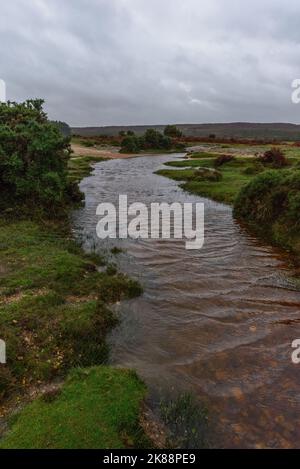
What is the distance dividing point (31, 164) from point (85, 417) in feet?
60.7

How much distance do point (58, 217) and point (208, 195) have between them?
1584cm

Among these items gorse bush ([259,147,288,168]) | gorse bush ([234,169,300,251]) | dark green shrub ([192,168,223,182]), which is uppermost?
gorse bush ([259,147,288,168])

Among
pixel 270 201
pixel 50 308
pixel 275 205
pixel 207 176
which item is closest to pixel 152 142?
pixel 207 176

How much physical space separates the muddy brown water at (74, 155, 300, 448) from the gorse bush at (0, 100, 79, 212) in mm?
4836

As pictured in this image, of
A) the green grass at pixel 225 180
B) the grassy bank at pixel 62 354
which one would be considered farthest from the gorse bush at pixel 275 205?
the grassy bank at pixel 62 354

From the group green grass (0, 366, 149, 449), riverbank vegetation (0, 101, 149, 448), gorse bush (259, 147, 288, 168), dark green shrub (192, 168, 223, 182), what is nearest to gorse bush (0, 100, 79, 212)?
riverbank vegetation (0, 101, 149, 448)

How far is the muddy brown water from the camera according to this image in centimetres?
789

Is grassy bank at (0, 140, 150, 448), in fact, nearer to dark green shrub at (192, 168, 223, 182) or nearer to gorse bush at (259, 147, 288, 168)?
dark green shrub at (192, 168, 223, 182)

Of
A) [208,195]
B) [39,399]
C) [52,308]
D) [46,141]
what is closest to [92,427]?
[39,399]

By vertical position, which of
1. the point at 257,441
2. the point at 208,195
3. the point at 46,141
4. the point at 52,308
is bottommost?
the point at 257,441

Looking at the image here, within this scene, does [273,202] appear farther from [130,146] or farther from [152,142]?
[152,142]

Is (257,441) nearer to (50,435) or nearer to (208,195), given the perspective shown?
(50,435)

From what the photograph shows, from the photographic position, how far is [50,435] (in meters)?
6.66

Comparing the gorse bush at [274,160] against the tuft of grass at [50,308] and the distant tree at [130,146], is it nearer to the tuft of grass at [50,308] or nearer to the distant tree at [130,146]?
the tuft of grass at [50,308]
